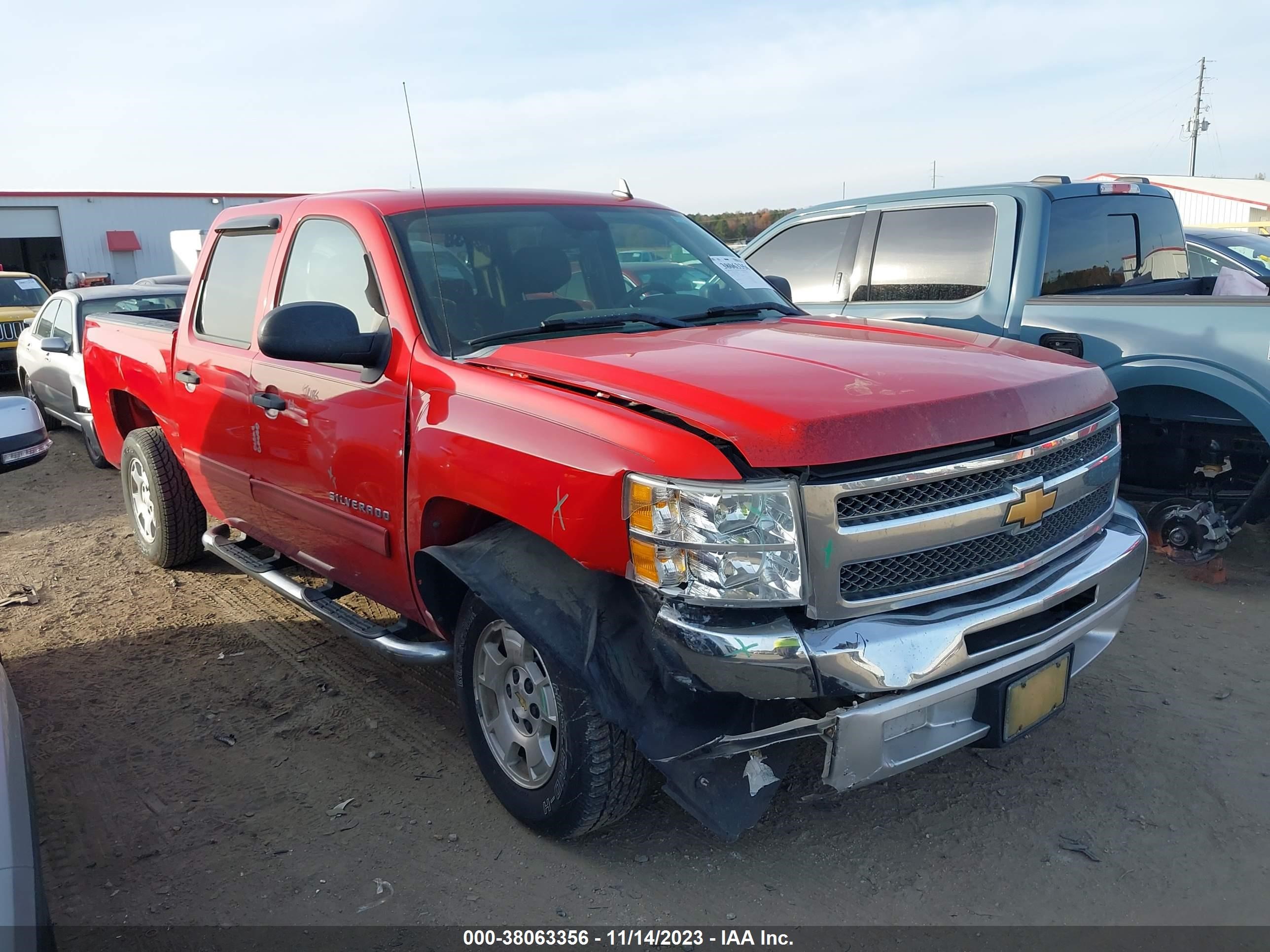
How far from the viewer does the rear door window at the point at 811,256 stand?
619cm

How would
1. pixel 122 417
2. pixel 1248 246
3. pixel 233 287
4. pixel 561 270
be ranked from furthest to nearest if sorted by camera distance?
pixel 1248 246 < pixel 122 417 < pixel 233 287 < pixel 561 270

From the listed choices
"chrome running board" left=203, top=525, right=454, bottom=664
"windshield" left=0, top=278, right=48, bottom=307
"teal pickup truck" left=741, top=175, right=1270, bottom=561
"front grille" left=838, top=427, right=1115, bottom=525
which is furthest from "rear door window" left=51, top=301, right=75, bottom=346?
"front grille" left=838, top=427, right=1115, bottom=525

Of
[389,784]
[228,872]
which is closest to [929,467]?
[389,784]

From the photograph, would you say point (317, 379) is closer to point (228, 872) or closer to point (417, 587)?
point (417, 587)

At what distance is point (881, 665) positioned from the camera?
2297 mm

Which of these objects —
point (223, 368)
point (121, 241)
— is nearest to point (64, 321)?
point (223, 368)

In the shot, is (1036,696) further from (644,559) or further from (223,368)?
(223,368)

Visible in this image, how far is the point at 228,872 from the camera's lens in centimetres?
293

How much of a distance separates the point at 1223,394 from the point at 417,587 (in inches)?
144

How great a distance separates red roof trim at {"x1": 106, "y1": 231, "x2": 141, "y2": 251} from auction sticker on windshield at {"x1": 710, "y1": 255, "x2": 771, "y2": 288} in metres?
36.4

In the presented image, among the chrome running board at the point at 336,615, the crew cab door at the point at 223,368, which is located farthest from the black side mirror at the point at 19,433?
the chrome running board at the point at 336,615

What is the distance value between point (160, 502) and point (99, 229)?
34975mm

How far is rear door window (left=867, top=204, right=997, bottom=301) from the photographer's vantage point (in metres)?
5.41

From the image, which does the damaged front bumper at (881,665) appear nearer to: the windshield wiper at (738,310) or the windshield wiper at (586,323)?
the windshield wiper at (586,323)
